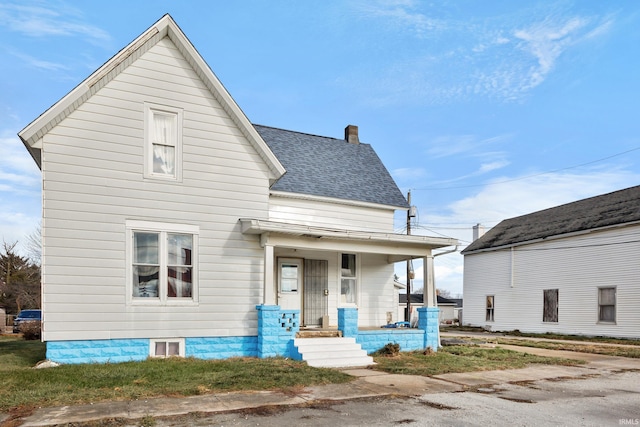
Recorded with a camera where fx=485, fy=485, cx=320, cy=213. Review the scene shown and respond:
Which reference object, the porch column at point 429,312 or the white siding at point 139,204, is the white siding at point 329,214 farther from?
the porch column at point 429,312

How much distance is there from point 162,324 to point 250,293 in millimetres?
2211

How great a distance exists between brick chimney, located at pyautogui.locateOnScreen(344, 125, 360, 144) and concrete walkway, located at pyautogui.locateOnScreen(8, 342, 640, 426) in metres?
10.1

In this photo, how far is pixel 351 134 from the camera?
1902cm

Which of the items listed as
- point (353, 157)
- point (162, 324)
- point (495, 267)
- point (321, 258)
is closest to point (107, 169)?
point (162, 324)

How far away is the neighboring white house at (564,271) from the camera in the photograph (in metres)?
Result: 22.0

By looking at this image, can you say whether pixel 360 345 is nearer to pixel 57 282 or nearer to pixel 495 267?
pixel 57 282

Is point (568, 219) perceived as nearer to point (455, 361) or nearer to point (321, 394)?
point (455, 361)

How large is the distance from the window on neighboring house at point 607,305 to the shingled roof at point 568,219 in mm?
3073

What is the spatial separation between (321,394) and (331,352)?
11.9 feet

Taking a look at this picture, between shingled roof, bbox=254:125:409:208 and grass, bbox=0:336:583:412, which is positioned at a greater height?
shingled roof, bbox=254:125:409:208

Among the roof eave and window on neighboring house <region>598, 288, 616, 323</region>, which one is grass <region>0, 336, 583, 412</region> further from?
window on neighboring house <region>598, 288, 616, 323</region>

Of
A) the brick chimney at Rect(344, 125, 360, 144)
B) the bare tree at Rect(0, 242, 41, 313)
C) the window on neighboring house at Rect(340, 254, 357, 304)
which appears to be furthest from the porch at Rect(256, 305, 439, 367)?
the bare tree at Rect(0, 242, 41, 313)

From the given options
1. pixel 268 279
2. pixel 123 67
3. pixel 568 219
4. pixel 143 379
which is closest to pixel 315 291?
pixel 268 279

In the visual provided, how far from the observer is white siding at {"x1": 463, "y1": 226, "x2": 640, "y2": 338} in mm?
21797
